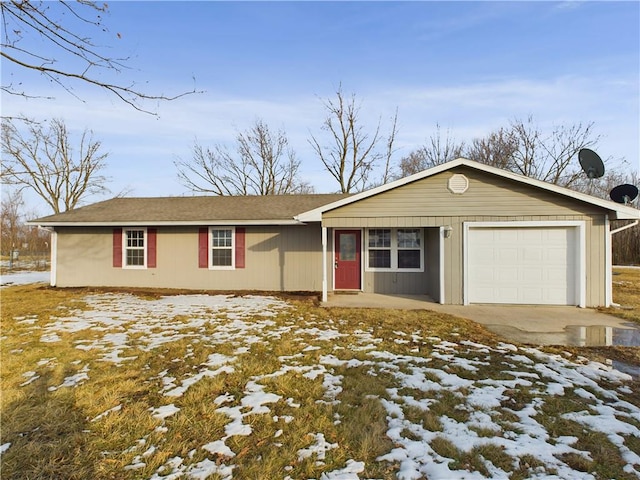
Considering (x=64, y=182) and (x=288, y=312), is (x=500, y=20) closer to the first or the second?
(x=288, y=312)

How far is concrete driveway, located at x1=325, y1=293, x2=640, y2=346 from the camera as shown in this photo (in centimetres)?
561

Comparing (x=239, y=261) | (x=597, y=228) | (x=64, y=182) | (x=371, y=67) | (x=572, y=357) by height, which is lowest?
(x=572, y=357)

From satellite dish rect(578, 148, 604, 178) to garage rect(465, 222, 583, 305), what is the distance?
2209 millimetres

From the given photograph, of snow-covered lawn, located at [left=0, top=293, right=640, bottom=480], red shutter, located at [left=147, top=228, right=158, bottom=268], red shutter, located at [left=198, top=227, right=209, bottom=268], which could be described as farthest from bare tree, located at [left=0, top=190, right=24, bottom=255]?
snow-covered lawn, located at [left=0, top=293, right=640, bottom=480]

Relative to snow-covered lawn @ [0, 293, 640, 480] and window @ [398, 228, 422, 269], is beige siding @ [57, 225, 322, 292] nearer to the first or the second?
window @ [398, 228, 422, 269]

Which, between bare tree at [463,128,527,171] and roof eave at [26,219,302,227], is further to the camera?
bare tree at [463,128,527,171]

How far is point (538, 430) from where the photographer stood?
284 cm

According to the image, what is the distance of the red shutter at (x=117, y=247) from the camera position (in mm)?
11148

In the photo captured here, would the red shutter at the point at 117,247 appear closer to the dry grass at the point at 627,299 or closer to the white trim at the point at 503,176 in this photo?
the white trim at the point at 503,176

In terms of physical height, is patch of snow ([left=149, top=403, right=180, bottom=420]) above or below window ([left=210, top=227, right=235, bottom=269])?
below

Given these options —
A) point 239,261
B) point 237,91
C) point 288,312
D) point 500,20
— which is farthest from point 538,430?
point 237,91

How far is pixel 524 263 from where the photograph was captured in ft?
27.0

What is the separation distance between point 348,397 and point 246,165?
25.1 m

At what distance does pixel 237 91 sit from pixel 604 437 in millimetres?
13349
